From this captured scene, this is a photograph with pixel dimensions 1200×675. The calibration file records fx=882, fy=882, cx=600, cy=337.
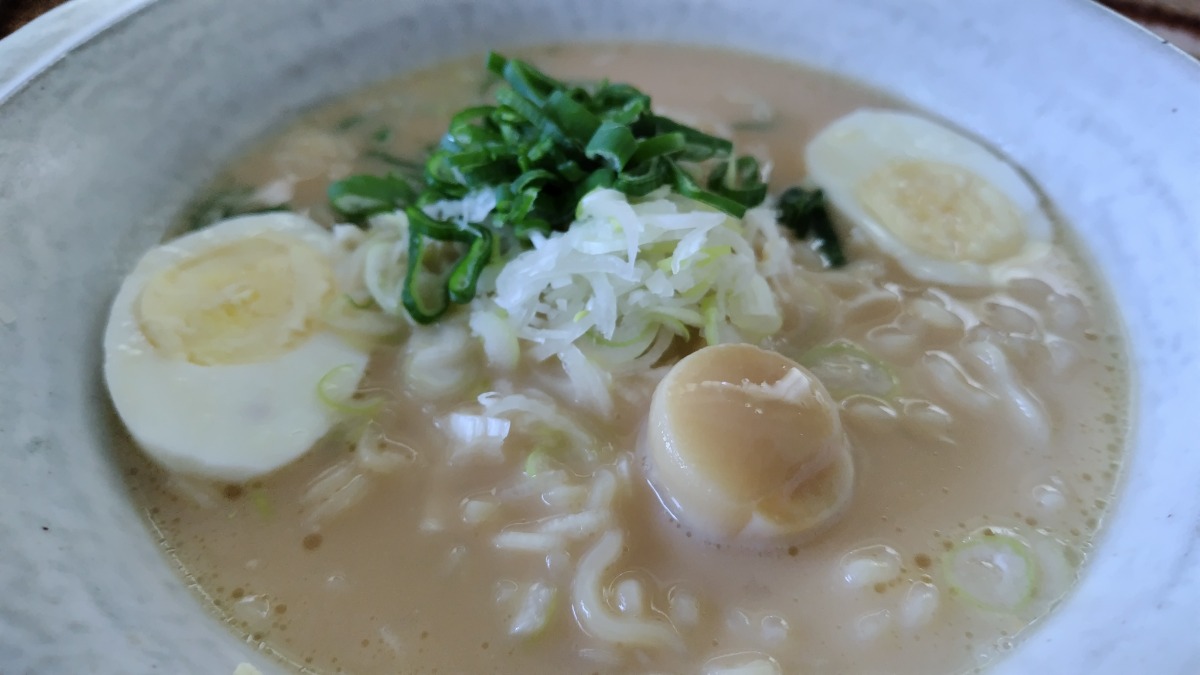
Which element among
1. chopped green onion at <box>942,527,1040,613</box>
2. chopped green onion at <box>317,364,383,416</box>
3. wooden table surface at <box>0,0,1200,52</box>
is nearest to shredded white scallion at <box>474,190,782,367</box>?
chopped green onion at <box>317,364,383,416</box>

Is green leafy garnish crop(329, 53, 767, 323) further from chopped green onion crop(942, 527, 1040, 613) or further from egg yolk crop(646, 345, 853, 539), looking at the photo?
chopped green onion crop(942, 527, 1040, 613)

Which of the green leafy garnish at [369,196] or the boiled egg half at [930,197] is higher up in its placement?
the boiled egg half at [930,197]

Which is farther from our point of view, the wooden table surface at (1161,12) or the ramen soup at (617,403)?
the wooden table surface at (1161,12)

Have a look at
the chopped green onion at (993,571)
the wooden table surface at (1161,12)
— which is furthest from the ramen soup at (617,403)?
the wooden table surface at (1161,12)

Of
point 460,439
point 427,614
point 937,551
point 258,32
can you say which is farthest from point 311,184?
point 937,551

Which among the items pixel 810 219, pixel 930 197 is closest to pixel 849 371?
pixel 810 219

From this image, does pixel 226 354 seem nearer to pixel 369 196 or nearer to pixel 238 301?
pixel 238 301

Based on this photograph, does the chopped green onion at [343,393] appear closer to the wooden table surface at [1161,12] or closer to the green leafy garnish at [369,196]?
the green leafy garnish at [369,196]
